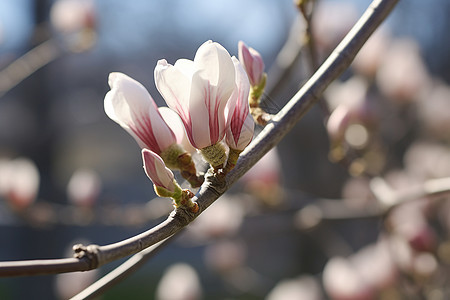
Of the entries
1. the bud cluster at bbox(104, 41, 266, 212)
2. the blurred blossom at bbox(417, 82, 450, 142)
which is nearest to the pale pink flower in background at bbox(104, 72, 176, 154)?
the bud cluster at bbox(104, 41, 266, 212)

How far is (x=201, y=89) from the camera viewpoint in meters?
0.44

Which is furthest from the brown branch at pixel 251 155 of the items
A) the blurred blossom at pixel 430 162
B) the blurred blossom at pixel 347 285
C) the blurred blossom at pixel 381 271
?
the blurred blossom at pixel 430 162

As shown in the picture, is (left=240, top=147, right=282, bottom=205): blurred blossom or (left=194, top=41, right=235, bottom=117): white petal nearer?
(left=194, top=41, right=235, bottom=117): white petal

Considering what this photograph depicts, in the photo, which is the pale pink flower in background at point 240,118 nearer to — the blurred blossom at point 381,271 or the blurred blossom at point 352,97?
the blurred blossom at point 352,97

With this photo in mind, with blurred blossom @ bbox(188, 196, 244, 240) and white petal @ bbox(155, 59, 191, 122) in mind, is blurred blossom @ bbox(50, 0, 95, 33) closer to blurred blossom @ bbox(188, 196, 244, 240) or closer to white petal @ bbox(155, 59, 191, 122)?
blurred blossom @ bbox(188, 196, 244, 240)

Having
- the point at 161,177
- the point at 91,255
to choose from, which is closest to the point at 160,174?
the point at 161,177

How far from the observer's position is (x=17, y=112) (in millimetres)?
6363

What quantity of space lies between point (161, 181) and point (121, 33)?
15.2 feet

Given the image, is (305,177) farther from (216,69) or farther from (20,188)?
(216,69)

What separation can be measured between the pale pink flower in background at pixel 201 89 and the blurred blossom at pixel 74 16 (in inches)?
52.1

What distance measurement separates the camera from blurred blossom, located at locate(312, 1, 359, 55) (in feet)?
5.30

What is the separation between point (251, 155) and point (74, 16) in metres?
1.43

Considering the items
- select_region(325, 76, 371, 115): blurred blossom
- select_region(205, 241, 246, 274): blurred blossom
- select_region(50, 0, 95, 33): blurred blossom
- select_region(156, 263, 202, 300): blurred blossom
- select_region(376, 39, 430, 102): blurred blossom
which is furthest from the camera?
select_region(205, 241, 246, 274): blurred blossom

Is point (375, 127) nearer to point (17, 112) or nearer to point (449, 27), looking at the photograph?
point (449, 27)
